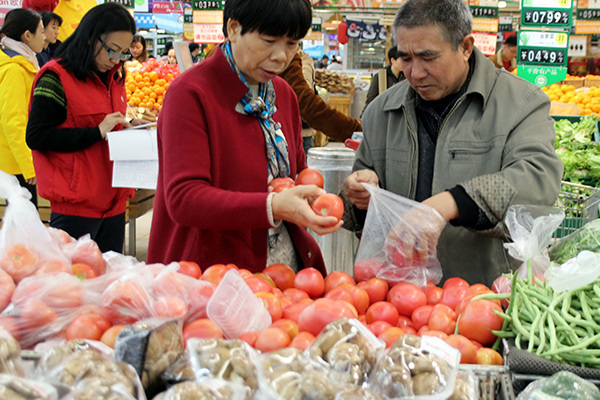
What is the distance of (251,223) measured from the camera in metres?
1.71

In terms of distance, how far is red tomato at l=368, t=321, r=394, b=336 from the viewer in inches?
55.7

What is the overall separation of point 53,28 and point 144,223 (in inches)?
104

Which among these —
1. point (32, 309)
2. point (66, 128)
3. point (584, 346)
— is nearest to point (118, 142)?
point (66, 128)

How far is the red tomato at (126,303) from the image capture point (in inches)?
50.8

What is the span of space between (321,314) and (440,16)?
1176 mm

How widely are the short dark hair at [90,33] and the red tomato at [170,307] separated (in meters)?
2.30

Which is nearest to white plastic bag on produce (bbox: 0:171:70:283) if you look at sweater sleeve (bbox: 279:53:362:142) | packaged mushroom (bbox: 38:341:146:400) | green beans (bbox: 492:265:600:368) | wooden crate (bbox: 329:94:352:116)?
packaged mushroom (bbox: 38:341:146:400)

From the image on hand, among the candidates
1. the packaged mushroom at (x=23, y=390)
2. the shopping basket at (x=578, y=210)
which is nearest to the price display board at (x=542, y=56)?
the shopping basket at (x=578, y=210)

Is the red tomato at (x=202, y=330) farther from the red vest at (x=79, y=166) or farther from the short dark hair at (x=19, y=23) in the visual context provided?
the short dark hair at (x=19, y=23)

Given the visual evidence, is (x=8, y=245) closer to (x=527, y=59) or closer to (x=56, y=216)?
(x=56, y=216)

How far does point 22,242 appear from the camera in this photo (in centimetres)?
156

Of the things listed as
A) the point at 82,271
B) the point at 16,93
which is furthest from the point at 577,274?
the point at 16,93

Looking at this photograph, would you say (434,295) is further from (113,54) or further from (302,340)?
(113,54)

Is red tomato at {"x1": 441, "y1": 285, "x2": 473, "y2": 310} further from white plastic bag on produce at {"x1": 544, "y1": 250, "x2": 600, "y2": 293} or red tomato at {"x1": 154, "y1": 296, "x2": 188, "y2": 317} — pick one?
red tomato at {"x1": 154, "y1": 296, "x2": 188, "y2": 317}
